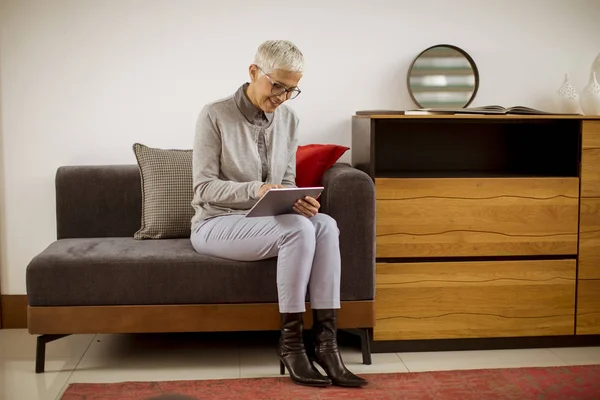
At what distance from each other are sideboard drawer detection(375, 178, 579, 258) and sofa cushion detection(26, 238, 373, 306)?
0.56 meters

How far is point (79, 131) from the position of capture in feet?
11.3

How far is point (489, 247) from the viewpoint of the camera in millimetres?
3092

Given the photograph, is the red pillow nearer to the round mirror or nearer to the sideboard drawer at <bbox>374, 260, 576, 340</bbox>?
the sideboard drawer at <bbox>374, 260, 576, 340</bbox>

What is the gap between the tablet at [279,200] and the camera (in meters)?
2.52

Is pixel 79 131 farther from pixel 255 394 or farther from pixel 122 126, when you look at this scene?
pixel 255 394

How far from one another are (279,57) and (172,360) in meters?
1.21

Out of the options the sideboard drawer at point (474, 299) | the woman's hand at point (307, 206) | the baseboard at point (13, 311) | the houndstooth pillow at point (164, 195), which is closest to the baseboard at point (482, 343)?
the sideboard drawer at point (474, 299)

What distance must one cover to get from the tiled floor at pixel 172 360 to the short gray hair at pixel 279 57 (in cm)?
109

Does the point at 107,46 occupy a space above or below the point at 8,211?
above

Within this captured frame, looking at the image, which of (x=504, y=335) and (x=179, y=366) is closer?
(x=179, y=366)

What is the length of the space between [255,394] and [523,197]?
1.34 m

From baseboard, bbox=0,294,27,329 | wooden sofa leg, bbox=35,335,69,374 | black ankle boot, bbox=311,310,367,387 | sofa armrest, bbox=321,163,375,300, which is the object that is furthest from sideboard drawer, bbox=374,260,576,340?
baseboard, bbox=0,294,27,329

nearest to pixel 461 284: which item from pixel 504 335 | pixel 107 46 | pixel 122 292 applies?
pixel 504 335

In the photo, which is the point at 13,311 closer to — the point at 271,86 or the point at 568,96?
the point at 271,86
